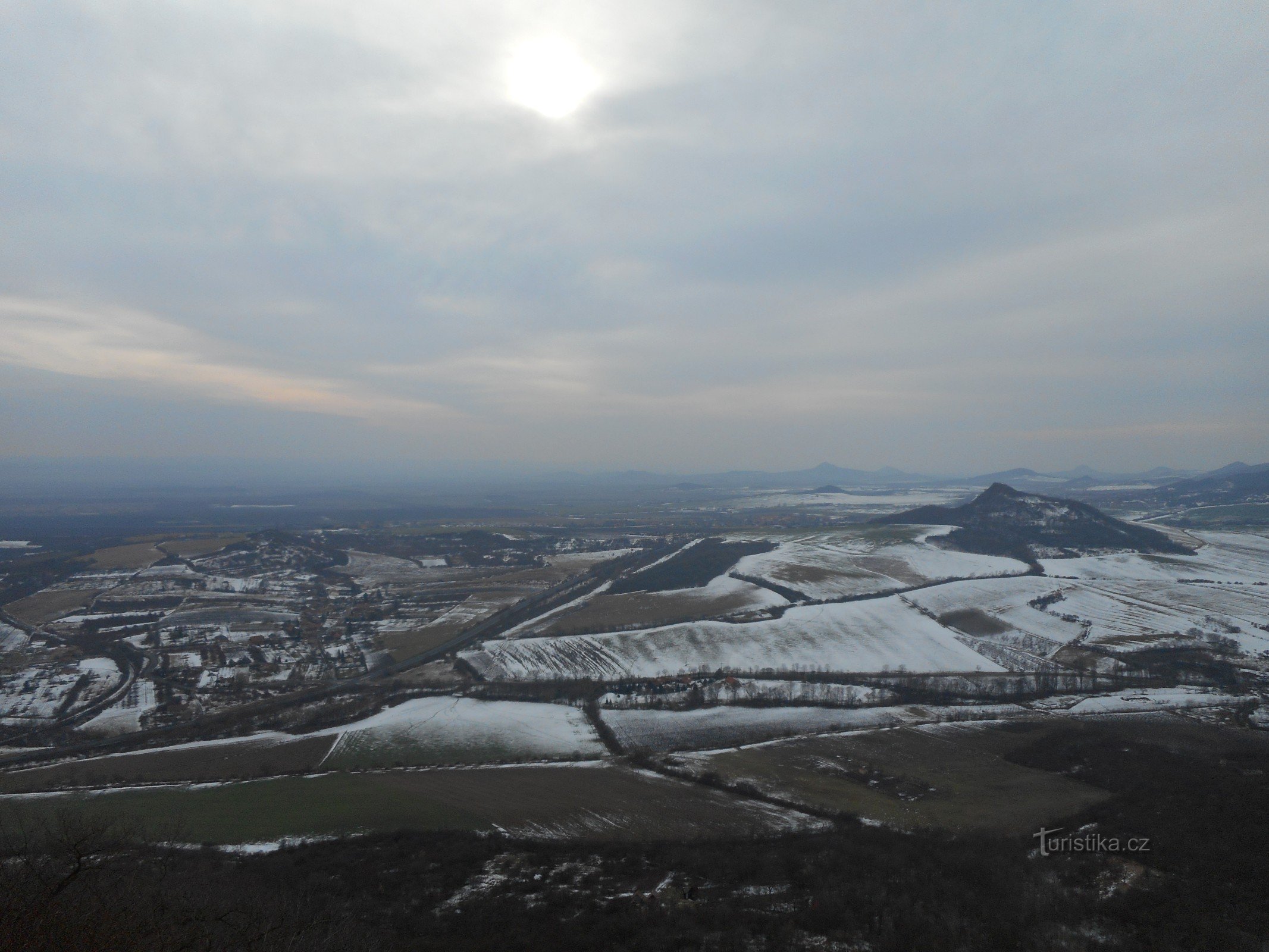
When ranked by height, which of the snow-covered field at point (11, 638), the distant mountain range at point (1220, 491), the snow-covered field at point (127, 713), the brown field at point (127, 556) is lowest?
the snow-covered field at point (127, 713)

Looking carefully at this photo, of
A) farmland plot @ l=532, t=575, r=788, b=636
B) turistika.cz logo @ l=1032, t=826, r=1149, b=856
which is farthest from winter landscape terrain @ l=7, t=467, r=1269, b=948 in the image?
turistika.cz logo @ l=1032, t=826, r=1149, b=856

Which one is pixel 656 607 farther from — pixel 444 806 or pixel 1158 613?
pixel 1158 613

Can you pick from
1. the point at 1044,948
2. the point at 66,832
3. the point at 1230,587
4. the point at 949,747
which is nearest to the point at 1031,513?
the point at 1230,587

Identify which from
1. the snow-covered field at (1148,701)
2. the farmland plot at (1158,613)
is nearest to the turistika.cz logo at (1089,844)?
the snow-covered field at (1148,701)

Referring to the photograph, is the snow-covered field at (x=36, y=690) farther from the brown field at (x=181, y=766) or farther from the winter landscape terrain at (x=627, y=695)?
the brown field at (x=181, y=766)

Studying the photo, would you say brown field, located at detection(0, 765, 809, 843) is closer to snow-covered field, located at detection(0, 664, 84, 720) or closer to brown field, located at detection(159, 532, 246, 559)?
snow-covered field, located at detection(0, 664, 84, 720)

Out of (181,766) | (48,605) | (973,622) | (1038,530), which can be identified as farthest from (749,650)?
(48,605)
